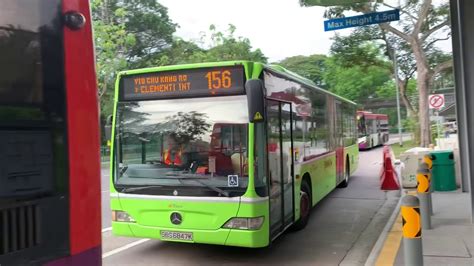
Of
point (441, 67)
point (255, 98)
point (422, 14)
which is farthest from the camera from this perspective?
point (441, 67)

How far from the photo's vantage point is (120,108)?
22.0 feet

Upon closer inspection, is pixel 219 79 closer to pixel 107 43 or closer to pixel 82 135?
pixel 82 135

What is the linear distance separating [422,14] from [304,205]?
1918 centimetres

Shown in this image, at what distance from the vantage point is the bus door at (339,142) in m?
12.2

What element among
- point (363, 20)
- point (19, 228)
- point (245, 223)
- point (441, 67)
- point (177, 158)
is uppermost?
point (441, 67)

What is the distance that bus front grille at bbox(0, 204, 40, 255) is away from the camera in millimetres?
2088

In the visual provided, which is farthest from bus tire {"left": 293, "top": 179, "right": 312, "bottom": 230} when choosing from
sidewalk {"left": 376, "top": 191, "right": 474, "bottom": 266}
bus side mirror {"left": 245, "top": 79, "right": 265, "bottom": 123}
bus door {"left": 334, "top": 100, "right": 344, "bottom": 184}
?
bus door {"left": 334, "top": 100, "right": 344, "bottom": 184}

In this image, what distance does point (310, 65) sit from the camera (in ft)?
189

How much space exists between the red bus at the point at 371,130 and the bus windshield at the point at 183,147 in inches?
1011

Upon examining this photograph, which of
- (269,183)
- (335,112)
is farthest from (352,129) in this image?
(269,183)

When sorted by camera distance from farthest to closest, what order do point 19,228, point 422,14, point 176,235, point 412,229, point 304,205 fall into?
point 422,14 < point 304,205 < point 176,235 < point 412,229 < point 19,228

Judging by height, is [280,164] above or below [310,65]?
below

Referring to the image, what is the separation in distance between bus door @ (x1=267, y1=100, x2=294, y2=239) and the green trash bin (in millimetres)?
5469

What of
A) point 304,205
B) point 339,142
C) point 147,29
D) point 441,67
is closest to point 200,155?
point 304,205
